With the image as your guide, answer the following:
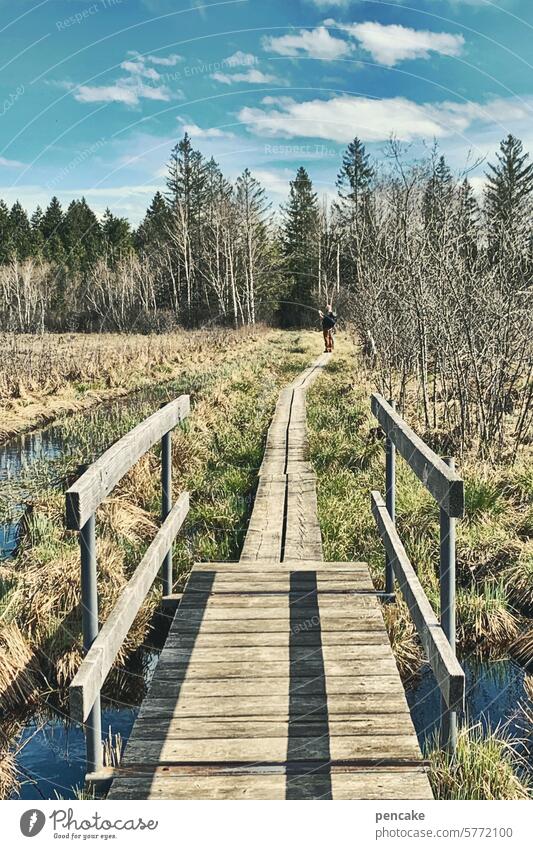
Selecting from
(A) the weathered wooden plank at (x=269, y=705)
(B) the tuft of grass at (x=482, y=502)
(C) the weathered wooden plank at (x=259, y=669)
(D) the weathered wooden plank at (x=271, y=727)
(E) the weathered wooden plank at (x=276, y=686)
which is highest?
(B) the tuft of grass at (x=482, y=502)

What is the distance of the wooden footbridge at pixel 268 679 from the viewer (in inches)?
123

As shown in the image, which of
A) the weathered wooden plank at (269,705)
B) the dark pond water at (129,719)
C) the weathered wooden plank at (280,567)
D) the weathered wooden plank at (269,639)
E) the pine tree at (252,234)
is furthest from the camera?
the pine tree at (252,234)

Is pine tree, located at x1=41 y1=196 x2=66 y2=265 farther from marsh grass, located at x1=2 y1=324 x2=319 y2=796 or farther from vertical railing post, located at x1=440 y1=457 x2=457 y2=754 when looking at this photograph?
vertical railing post, located at x1=440 y1=457 x2=457 y2=754

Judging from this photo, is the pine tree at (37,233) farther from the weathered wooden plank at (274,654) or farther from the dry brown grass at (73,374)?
the weathered wooden plank at (274,654)

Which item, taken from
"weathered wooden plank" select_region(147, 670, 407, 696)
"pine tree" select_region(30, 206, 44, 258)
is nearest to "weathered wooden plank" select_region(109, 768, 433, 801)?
"weathered wooden plank" select_region(147, 670, 407, 696)

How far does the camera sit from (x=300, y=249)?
57.2 m

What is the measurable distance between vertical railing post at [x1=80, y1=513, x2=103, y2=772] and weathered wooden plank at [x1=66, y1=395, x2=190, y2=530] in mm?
129

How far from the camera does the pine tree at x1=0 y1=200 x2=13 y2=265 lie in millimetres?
68594

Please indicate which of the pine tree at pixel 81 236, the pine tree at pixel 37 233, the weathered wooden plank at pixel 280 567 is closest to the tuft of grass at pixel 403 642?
the weathered wooden plank at pixel 280 567

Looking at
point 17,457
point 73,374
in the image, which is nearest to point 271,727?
point 17,457

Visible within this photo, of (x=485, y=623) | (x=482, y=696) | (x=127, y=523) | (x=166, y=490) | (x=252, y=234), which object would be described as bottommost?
(x=482, y=696)

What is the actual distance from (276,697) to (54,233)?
78.5m

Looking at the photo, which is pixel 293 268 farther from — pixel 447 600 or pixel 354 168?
pixel 447 600
